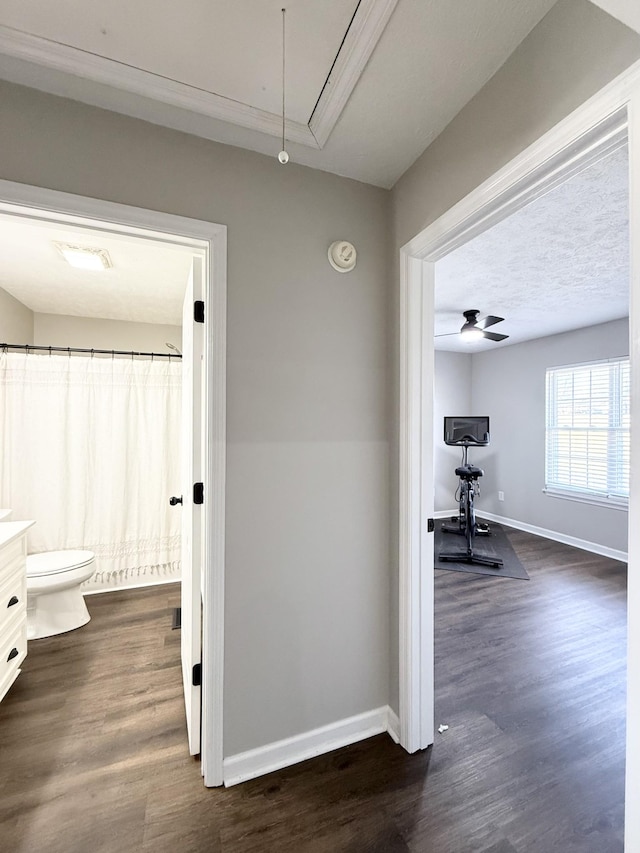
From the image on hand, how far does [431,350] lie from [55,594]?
2875 millimetres

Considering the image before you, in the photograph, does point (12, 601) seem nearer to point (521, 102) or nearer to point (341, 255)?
point (341, 255)

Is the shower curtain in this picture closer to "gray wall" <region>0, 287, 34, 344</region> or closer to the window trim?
"gray wall" <region>0, 287, 34, 344</region>

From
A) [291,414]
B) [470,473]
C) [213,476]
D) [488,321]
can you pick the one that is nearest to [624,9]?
[291,414]

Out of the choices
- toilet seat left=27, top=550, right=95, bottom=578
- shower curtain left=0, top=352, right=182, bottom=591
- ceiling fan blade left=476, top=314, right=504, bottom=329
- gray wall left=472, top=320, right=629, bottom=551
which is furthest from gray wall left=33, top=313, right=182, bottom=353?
gray wall left=472, top=320, right=629, bottom=551

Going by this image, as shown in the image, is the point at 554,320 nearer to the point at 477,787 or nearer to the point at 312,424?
the point at 312,424

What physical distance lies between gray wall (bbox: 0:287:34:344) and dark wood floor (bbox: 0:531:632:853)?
2310mm

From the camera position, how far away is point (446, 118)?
51.8 inches

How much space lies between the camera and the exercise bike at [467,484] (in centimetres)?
397

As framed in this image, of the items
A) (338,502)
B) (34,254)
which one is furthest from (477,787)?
(34,254)

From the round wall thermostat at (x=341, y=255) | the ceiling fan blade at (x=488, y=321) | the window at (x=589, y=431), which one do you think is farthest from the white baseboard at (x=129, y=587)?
the window at (x=589, y=431)

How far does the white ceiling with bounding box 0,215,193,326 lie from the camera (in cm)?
212

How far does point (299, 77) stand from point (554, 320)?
13.0 ft

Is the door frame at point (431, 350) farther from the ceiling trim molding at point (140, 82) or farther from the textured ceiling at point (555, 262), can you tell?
the ceiling trim molding at point (140, 82)

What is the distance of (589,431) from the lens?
173 inches
